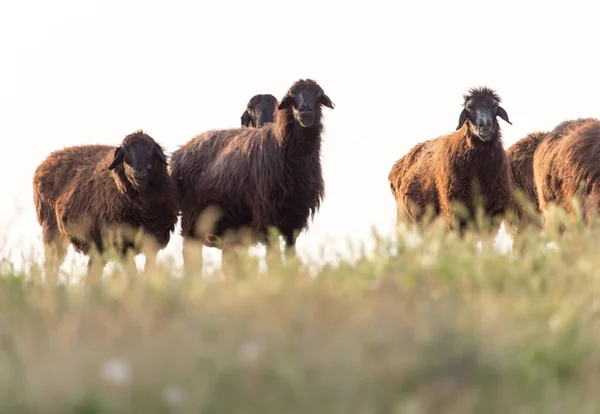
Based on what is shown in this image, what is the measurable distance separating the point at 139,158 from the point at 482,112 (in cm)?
485

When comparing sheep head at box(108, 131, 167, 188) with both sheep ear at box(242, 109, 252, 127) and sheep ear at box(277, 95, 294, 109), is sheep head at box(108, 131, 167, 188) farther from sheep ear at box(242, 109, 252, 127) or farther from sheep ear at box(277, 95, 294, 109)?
sheep ear at box(242, 109, 252, 127)

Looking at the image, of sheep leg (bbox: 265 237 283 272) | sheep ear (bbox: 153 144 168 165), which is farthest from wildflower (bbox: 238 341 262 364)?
sheep ear (bbox: 153 144 168 165)

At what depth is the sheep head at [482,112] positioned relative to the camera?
45.9 feet

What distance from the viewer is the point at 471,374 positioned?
4973 millimetres

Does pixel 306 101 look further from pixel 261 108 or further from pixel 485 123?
pixel 261 108

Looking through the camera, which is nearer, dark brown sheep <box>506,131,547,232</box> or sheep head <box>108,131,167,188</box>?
sheep head <box>108,131,167,188</box>

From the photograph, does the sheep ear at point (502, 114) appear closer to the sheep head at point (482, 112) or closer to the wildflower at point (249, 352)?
the sheep head at point (482, 112)

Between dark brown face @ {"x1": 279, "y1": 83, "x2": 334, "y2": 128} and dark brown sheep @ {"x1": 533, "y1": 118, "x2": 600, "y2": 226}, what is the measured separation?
4026mm

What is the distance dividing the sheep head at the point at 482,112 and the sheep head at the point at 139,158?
4.35m

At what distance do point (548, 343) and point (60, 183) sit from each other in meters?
11.6

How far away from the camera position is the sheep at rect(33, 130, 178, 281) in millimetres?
13453

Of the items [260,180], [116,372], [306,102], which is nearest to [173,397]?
[116,372]

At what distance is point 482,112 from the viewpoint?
1421 centimetres

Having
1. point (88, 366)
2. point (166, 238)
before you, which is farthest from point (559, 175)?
point (88, 366)
